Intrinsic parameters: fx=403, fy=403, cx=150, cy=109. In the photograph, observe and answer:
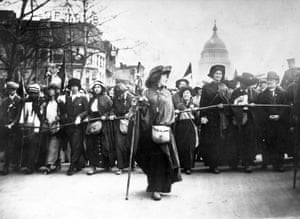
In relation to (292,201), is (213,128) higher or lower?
higher

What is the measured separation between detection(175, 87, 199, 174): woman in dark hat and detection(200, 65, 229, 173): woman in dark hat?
0.18 meters

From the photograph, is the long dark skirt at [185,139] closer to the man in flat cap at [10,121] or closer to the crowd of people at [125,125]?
the crowd of people at [125,125]

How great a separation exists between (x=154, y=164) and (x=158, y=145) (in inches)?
9.6

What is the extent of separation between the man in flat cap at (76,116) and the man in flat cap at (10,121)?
2.60ft

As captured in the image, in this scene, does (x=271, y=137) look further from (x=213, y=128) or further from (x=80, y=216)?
(x=80, y=216)

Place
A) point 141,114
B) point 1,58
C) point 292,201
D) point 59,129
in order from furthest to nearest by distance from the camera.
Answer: point 59,129, point 1,58, point 141,114, point 292,201

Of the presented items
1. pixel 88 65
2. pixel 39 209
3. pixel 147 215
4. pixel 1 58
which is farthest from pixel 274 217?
pixel 1 58

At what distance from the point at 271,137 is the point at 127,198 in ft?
8.85

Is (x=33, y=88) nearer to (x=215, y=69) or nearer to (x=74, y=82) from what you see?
(x=74, y=82)

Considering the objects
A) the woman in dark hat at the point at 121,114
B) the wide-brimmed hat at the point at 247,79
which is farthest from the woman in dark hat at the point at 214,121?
the woman in dark hat at the point at 121,114

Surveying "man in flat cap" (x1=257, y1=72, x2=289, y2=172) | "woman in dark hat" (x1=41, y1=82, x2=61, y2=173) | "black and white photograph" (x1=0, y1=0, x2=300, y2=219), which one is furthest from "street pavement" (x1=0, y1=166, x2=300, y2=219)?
"woman in dark hat" (x1=41, y1=82, x2=61, y2=173)

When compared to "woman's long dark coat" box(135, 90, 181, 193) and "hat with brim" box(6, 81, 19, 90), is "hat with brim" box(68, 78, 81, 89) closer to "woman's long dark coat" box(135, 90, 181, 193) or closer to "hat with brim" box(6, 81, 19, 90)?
"hat with brim" box(6, 81, 19, 90)

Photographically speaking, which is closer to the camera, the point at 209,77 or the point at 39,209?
the point at 39,209

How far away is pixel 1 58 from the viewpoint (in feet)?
18.3
